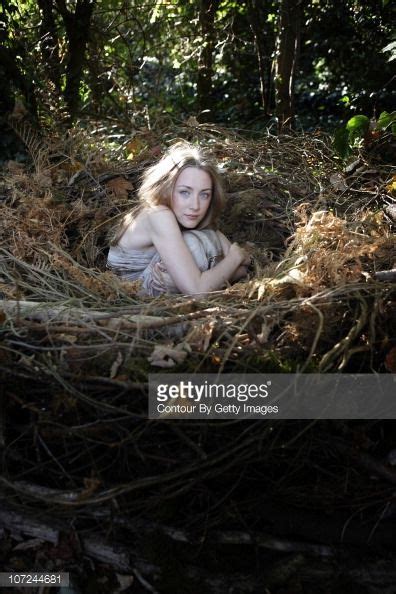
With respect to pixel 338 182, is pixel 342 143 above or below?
above

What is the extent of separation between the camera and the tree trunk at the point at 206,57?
20.9 ft

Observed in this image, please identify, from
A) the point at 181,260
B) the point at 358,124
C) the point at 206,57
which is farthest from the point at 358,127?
the point at 206,57

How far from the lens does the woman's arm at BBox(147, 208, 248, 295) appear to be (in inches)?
121

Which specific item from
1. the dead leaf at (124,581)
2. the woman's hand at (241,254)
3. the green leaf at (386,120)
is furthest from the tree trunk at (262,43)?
the dead leaf at (124,581)

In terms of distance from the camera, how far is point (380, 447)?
2.39 meters

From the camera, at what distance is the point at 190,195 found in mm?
3311

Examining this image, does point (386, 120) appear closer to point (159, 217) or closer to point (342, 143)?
point (342, 143)

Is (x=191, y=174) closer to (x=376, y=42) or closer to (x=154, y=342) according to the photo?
(x=154, y=342)

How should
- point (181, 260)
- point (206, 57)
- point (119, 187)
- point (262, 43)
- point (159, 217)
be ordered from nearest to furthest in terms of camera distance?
point (181, 260) → point (159, 217) → point (119, 187) → point (262, 43) → point (206, 57)

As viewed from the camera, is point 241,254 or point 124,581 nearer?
point 124,581

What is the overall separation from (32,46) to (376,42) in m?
3.23

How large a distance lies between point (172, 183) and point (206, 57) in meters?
3.93

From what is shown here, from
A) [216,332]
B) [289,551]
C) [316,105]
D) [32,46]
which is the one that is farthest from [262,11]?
[289,551]

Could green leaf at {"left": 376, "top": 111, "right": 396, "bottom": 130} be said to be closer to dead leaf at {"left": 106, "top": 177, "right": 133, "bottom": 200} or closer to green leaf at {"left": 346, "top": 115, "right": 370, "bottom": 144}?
green leaf at {"left": 346, "top": 115, "right": 370, "bottom": 144}
